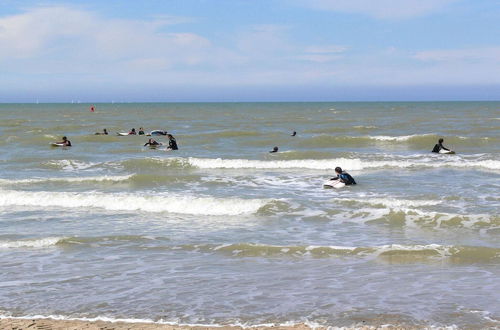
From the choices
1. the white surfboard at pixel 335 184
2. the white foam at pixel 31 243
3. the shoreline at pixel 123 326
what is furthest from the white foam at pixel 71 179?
the shoreline at pixel 123 326

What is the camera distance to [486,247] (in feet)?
35.7

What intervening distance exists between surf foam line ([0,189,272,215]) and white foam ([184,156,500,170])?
867 cm

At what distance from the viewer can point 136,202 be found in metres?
16.5

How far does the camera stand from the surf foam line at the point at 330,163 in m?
24.9

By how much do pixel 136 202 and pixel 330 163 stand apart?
12.2 metres

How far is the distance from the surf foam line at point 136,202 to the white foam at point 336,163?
28.4ft

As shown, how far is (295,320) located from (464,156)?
24.0m

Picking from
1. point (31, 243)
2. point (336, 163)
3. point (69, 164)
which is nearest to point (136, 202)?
point (31, 243)

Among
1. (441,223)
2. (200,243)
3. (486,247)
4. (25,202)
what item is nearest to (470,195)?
(441,223)

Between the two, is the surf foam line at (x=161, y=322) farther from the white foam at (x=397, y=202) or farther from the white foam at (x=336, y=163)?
the white foam at (x=336, y=163)

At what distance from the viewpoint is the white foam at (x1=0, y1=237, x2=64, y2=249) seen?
11375 millimetres

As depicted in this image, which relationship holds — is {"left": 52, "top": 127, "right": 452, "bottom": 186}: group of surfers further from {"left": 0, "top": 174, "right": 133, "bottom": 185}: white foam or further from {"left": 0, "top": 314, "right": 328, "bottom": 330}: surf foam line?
{"left": 0, "top": 314, "right": 328, "bottom": 330}: surf foam line

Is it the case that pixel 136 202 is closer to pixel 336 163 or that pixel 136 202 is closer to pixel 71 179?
pixel 71 179

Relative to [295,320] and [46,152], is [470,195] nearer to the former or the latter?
[295,320]
